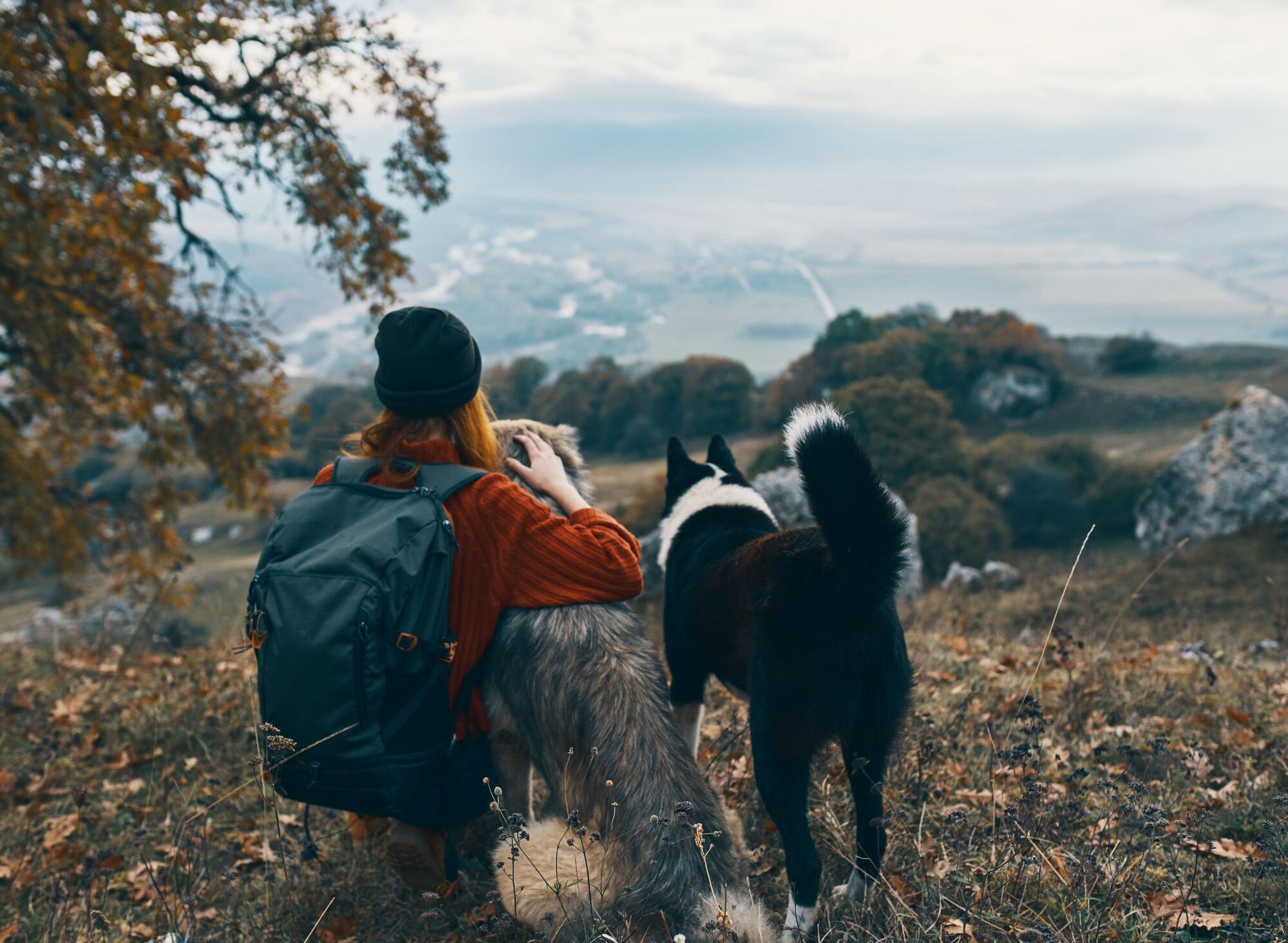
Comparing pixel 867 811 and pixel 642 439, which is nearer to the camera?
pixel 867 811

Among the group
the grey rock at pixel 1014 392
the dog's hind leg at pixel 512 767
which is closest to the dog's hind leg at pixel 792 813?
the dog's hind leg at pixel 512 767

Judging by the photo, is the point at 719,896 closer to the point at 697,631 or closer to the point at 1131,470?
the point at 697,631

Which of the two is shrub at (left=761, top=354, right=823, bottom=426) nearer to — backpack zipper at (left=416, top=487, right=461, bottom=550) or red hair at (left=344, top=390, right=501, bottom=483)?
red hair at (left=344, top=390, right=501, bottom=483)

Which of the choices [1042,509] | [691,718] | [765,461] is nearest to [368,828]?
[691,718]

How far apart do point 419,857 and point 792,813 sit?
146 centimetres

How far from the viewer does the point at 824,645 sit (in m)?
2.79

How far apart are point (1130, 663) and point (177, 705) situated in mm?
6556

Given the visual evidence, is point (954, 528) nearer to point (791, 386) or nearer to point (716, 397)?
point (791, 386)

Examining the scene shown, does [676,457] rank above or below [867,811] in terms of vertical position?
above

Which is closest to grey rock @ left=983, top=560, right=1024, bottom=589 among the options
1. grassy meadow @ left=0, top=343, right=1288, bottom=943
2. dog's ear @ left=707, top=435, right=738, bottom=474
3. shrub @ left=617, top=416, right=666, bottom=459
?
grassy meadow @ left=0, top=343, right=1288, bottom=943

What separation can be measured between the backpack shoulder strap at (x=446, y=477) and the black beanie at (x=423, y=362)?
20 cm

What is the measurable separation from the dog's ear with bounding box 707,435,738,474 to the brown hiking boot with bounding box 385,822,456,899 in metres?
2.29

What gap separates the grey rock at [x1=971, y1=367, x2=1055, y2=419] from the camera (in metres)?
51.8

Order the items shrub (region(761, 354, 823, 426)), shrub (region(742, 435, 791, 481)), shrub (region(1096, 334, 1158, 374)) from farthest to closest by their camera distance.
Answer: shrub (region(1096, 334, 1158, 374)) → shrub (region(761, 354, 823, 426)) → shrub (region(742, 435, 791, 481))
